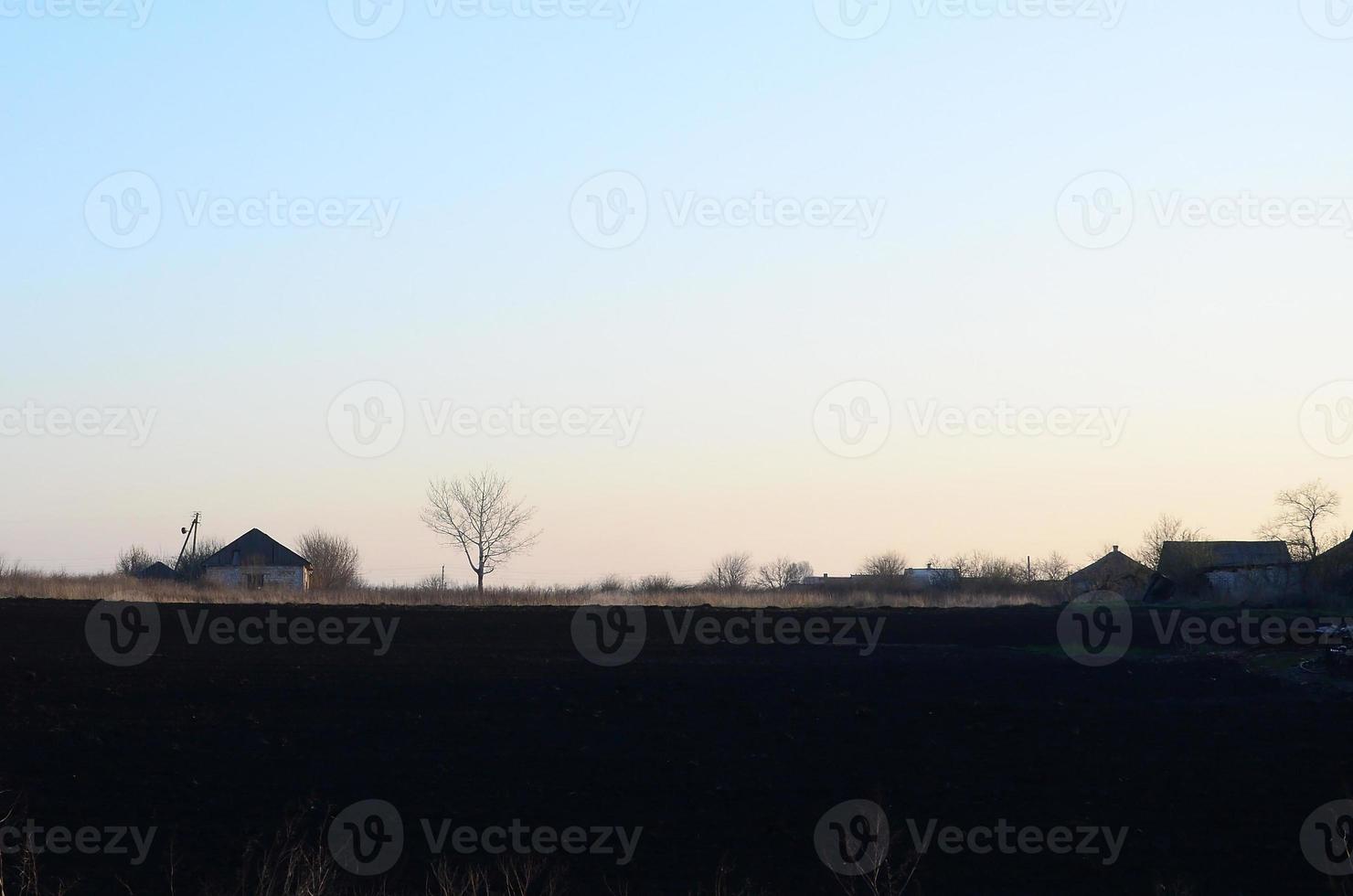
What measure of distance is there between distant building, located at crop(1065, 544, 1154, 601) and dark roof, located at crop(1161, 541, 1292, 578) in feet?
4.45

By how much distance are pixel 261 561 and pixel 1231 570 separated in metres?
54.1

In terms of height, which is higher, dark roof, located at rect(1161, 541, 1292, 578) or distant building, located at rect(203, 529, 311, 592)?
distant building, located at rect(203, 529, 311, 592)

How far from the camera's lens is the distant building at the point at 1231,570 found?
5153cm

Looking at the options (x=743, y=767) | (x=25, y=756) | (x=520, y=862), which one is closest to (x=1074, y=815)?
(x=743, y=767)

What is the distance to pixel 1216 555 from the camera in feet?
227

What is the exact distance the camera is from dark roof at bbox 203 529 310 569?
78375 millimetres

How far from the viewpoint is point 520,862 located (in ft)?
49.1

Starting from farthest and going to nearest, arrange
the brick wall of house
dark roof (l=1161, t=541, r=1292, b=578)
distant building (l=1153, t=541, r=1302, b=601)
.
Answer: the brick wall of house
dark roof (l=1161, t=541, r=1292, b=578)
distant building (l=1153, t=541, r=1302, b=601)

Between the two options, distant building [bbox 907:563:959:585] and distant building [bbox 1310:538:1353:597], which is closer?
distant building [bbox 1310:538:1353:597]

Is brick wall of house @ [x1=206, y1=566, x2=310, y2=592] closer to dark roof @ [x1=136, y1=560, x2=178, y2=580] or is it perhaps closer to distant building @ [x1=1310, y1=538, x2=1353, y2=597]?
dark roof @ [x1=136, y1=560, x2=178, y2=580]

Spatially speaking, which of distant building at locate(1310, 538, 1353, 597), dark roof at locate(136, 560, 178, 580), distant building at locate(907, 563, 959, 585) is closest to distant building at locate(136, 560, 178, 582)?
dark roof at locate(136, 560, 178, 580)

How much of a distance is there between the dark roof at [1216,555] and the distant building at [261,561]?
49.3 metres

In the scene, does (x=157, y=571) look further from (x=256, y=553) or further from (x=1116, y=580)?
(x=1116, y=580)

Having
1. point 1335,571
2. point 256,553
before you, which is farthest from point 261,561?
point 1335,571
